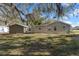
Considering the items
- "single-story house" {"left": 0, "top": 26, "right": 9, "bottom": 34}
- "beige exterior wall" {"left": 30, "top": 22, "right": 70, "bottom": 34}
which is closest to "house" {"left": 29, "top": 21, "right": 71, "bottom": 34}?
"beige exterior wall" {"left": 30, "top": 22, "right": 70, "bottom": 34}

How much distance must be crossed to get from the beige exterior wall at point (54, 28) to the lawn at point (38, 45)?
42 mm

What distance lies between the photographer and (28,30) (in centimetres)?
215

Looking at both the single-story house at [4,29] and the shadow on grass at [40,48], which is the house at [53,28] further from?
the single-story house at [4,29]

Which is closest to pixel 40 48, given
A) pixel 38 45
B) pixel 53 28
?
pixel 38 45

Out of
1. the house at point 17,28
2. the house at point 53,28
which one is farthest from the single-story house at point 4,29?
the house at point 53,28

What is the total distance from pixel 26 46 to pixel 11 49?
0.52ft

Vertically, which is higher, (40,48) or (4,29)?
(4,29)

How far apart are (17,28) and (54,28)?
38cm

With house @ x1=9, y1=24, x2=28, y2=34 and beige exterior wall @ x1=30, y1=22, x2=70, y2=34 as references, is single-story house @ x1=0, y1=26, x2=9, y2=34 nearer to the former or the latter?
house @ x1=9, y1=24, x2=28, y2=34

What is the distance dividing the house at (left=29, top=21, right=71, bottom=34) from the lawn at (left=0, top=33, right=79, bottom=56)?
4 cm

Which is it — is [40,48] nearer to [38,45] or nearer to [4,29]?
[38,45]

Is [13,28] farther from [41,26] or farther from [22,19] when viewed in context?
[41,26]

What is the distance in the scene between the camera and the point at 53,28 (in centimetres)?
215

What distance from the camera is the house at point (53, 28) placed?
2141 mm
